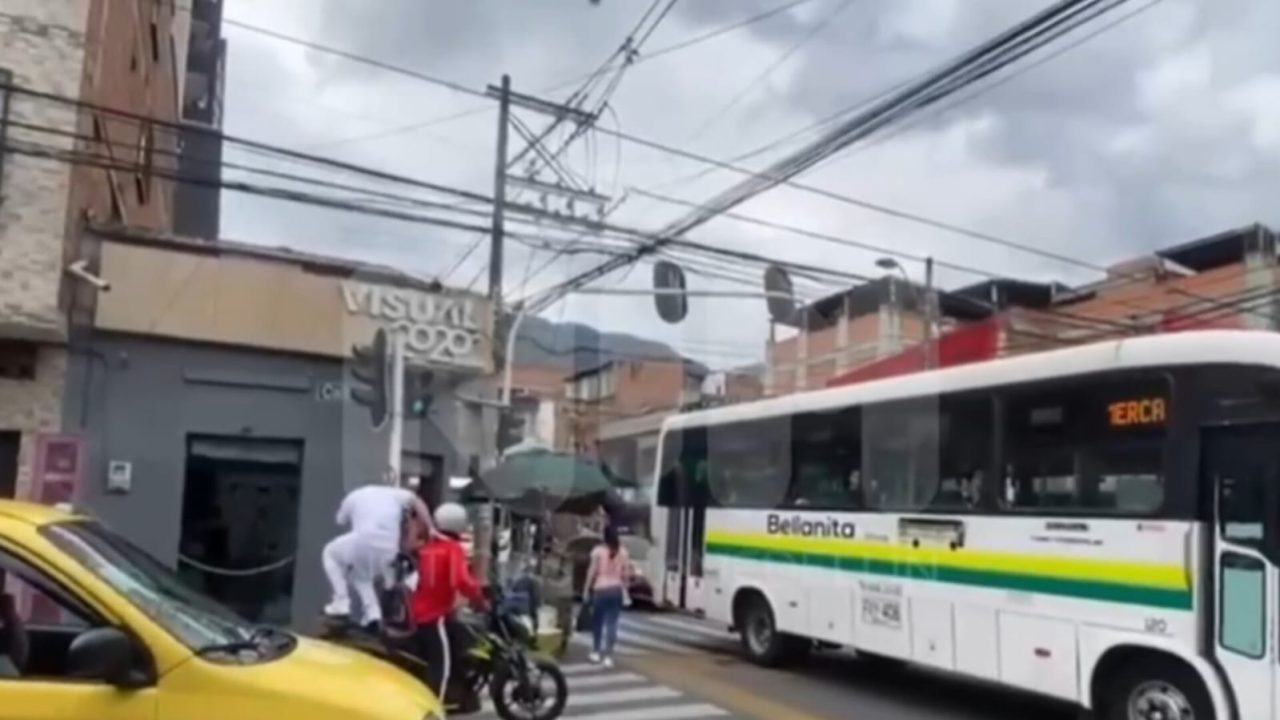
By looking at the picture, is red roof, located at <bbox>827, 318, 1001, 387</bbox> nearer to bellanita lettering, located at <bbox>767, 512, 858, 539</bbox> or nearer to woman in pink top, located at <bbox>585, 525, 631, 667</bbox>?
bellanita lettering, located at <bbox>767, 512, 858, 539</bbox>

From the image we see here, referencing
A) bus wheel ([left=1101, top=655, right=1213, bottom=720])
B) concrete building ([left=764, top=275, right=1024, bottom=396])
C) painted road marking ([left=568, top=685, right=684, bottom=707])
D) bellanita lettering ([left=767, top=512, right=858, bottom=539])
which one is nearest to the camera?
bus wheel ([left=1101, top=655, right=1213, bottom=720])

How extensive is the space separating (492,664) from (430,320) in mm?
7696

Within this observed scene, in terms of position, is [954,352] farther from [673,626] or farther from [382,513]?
[382,513]

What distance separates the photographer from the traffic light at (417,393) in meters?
14.5

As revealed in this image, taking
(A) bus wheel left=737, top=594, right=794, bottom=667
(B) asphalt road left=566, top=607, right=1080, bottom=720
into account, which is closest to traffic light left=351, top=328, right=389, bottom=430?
(B) asphalt road left=566, top=607, right=1080, bottom=720

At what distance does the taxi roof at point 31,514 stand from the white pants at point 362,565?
207 inches

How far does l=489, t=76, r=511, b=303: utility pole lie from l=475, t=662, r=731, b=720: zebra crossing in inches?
247

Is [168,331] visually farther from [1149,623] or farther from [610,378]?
[610,378]

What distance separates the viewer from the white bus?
8.44 meters

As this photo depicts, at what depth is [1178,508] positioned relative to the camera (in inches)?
347

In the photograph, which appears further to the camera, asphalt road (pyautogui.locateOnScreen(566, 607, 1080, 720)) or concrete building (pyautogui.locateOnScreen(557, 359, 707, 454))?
concrete building (pyautogui.locateOnScreen(557, 359, 707, 454))

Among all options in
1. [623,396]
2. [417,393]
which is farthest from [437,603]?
[623,396]

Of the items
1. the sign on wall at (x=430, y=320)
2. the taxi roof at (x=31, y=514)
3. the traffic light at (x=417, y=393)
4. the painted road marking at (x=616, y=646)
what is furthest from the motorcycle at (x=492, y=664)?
the sign on wall at (x=430, y=320)

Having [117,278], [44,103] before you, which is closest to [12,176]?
[44,103]
